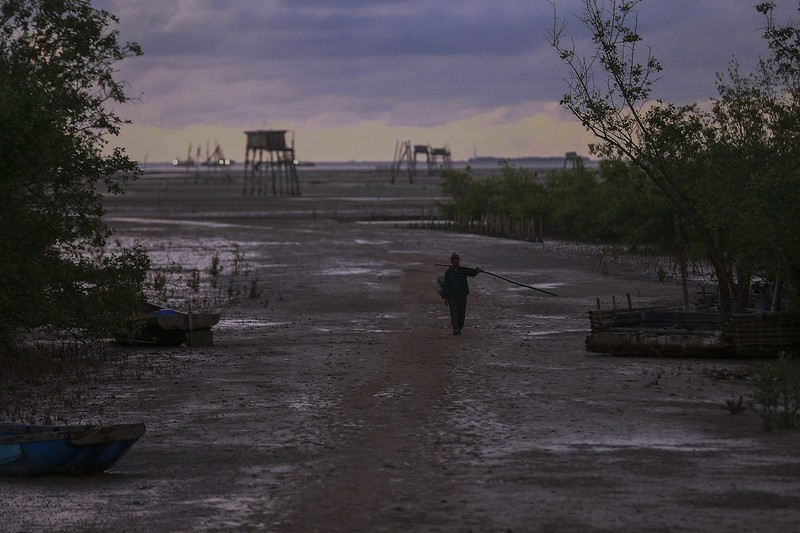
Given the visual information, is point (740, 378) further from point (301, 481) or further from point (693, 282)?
point (693, 282)

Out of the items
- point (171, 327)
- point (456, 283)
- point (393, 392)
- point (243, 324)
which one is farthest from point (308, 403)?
point (243, 324)

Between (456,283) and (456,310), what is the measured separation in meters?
0.57

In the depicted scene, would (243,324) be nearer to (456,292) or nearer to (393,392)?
(456,292)

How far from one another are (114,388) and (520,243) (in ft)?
112

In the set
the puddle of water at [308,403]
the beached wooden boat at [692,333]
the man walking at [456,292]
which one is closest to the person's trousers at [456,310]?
the man walking at [456,292]

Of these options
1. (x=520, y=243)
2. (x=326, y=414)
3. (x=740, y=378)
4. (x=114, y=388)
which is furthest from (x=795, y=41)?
(x=520, y=243)

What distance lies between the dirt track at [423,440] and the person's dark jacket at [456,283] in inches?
37.0

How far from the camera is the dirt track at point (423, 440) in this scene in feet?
34.4

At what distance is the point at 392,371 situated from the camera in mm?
18703

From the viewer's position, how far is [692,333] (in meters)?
20.6

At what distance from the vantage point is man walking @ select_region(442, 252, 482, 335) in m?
23.0

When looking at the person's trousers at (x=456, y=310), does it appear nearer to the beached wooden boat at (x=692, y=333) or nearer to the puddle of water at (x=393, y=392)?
the beached wooden boat at (x=692, y=333)

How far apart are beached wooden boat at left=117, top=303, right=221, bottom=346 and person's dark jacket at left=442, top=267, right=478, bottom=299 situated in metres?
4.74

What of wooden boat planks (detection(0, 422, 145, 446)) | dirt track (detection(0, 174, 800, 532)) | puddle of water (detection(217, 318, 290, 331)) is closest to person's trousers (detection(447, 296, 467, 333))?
dirt track (detection(0, 174, 800, 532))
